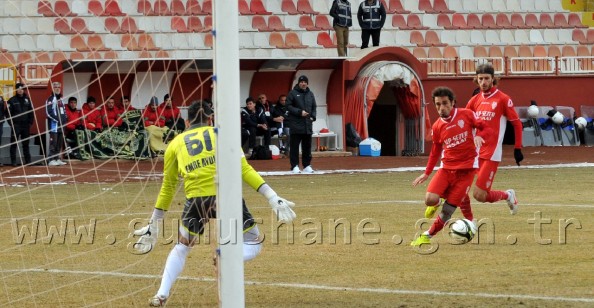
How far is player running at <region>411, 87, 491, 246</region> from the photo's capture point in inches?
482

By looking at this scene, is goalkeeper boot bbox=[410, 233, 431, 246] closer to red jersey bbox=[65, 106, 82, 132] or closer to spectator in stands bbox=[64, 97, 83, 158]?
spectator in stands bbox=[64, 97, 83, 158]

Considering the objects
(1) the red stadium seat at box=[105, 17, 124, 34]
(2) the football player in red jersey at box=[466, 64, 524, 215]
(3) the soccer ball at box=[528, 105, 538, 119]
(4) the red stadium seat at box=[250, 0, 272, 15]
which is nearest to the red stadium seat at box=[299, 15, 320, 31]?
(4) the red stadium seat at box=[250, 0, 272, 15]

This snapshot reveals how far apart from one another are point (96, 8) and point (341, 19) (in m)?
6.42

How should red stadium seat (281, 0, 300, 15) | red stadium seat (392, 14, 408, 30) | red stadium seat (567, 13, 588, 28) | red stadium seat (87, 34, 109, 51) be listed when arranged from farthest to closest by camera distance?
1. red stadium seat (567, 13, 588, 28)
2. red stadium seat (392, 14, 408, 30)
3. red stadium seat (281, 0, 300, 15)
4. red stadium seat (87, 34, 109, 51)

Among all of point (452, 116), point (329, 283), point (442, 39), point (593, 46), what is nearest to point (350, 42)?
point (442, 39)

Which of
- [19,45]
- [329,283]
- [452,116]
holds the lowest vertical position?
[329,283]

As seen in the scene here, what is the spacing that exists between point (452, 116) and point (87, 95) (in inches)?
651

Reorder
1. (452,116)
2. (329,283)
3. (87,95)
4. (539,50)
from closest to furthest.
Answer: (329,283) → (452,116) → (87,95) → (539,50)

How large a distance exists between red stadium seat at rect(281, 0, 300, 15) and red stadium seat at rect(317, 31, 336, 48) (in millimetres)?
963

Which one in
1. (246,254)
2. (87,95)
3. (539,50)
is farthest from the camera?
(539,50)

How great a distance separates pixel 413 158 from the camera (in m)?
29.1

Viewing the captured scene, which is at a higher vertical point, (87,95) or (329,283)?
(87,95)

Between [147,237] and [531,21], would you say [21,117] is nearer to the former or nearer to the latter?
[147,237]

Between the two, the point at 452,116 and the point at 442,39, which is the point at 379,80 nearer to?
the point at 442,39
